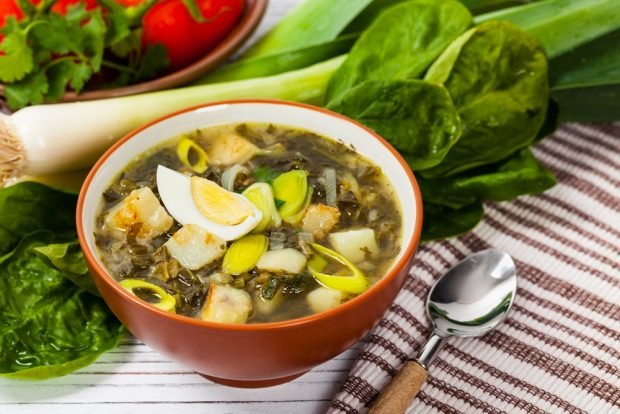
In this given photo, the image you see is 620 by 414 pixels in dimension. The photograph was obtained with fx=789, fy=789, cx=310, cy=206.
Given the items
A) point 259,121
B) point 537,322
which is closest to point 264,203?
point 259,121

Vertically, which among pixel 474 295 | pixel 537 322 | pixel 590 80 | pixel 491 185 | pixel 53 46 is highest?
pixel 53 46

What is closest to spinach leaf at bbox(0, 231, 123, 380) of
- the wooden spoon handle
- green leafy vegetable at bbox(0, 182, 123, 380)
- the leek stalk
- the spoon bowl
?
green leafy vegetable at bbox(0, 182, 123, 380)

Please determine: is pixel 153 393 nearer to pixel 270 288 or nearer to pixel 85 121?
pixel 270 288

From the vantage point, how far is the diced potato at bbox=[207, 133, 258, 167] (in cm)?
239

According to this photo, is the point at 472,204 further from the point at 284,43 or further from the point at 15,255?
the point at 15,255

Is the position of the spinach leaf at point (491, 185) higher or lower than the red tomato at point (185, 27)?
lower

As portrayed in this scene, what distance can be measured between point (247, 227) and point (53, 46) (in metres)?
1.22

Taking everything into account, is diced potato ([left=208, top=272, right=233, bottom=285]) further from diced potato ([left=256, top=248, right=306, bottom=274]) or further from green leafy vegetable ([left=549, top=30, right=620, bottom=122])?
green leafy vegetable ([left=549, top=30, right=620, bottom=122])

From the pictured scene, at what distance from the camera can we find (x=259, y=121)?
98.1 inches

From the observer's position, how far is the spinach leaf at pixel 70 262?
7.43 ft

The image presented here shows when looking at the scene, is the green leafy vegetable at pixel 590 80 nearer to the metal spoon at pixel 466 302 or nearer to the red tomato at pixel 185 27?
the metal spoon at pixel 466 302

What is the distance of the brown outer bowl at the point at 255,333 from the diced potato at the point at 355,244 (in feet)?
0.36

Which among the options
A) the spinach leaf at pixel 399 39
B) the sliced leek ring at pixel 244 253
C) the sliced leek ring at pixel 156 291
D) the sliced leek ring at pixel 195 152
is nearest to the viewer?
the sliced leek ring at pixel 156 291

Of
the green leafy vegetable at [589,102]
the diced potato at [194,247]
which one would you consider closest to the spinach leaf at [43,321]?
the diced potato at [194,247]
